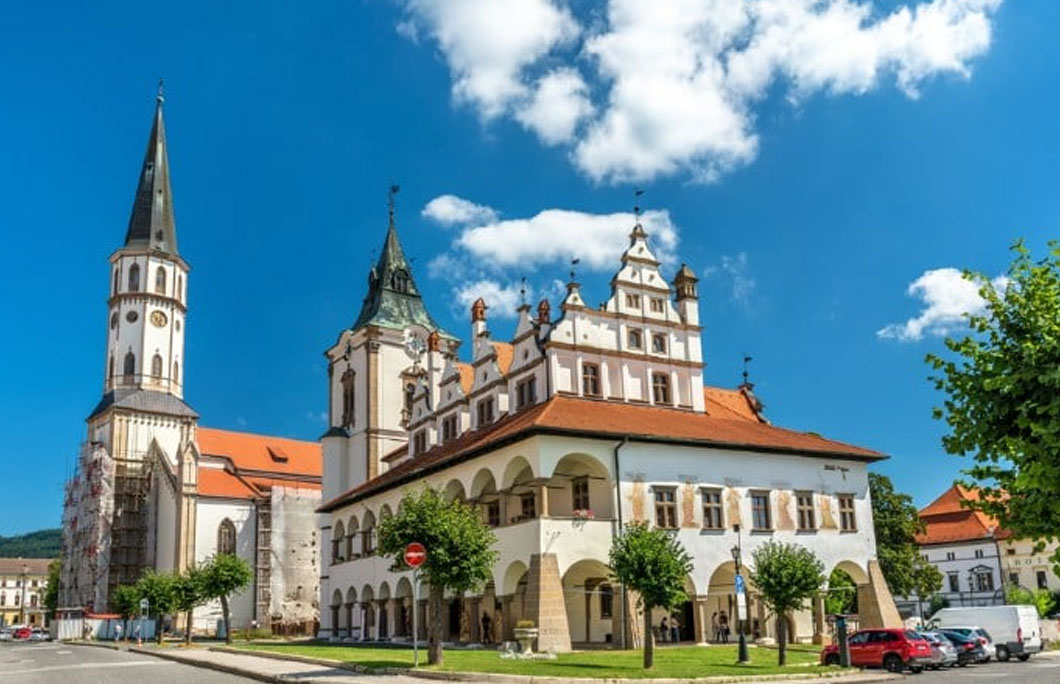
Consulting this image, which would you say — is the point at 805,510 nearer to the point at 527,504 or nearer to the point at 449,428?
the point at 527,504

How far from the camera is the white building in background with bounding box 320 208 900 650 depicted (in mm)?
36781

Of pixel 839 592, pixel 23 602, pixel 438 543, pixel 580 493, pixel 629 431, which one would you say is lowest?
pixel 23 602

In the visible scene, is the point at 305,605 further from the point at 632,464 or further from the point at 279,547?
the point at 632,464

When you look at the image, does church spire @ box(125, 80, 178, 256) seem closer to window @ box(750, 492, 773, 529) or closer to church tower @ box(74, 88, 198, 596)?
church tower @ box(74, 88, 198, 596)

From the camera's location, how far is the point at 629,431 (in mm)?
37969

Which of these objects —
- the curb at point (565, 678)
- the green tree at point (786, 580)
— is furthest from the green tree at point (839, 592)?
the curb at point (565, 678)

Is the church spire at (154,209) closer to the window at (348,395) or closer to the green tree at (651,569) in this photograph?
the window at (348,395)

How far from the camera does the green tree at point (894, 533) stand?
5659 centimetres

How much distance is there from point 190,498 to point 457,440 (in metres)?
40.5

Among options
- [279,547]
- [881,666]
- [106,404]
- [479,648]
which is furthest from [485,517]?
[106,404]

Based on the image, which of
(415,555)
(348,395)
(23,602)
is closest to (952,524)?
(348,395)

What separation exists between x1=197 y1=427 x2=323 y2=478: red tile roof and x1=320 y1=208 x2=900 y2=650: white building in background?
39340 mm

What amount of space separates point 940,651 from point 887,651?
1946 millimetres

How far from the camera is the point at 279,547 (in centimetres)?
8250
